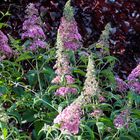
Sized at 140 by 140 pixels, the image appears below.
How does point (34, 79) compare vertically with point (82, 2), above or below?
below

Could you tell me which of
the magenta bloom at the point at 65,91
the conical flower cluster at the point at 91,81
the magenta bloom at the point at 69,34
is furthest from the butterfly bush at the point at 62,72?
the conical flower cluster at the point at 91,81

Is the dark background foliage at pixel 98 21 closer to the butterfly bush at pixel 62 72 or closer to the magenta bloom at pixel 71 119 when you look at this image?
the butterfly bush at pixel 62 72

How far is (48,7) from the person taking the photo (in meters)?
4.49

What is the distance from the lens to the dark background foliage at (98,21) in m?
4.43

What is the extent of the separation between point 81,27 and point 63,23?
1258 millimetres

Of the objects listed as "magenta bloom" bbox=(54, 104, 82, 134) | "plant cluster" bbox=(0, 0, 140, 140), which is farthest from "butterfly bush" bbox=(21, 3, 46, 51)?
"magenta bloom" bbox=(54, 104, 82, 134)

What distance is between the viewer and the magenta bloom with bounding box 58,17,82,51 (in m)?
3.13

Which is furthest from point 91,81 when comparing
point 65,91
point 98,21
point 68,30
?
point 98,21

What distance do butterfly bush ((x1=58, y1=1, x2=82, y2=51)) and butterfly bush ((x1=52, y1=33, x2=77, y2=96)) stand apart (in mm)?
216

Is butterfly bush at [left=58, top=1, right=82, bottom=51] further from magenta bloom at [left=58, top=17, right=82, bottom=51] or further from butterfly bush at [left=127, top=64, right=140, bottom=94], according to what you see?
butterfly bush at [left=127, top=64, right=140, bottom=94]

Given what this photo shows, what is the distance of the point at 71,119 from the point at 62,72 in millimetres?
570

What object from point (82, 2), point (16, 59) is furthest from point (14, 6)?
point (16, 59)

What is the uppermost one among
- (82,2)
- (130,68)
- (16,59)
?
(82,2)

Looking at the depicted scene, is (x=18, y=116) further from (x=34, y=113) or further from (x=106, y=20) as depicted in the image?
(x=106, y=20)
